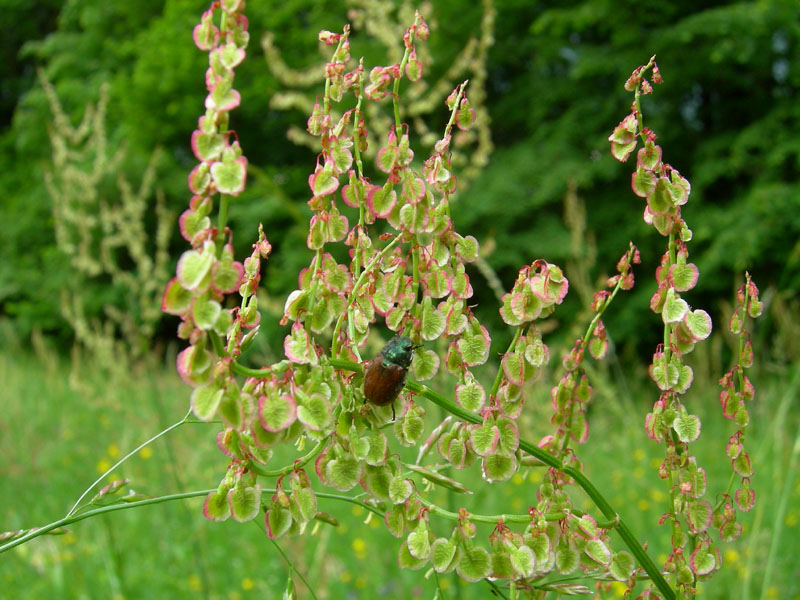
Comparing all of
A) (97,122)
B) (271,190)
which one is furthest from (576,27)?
(271,190)

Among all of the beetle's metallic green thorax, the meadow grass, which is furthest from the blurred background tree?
the beetle's metallic green thorax

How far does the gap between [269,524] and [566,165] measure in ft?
22.3

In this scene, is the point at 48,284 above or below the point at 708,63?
below

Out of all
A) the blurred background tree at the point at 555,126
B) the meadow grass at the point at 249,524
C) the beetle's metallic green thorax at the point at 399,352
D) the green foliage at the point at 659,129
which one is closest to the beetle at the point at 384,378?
Answer: the beetle's metallic green thorax at the point at 399,352

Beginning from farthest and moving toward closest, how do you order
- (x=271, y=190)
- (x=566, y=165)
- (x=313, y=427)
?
(x=566, y=165), (x=271, y=190), (x=313, y=427)

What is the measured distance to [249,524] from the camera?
131 inches

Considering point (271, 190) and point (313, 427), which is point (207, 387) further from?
point (271, 190)

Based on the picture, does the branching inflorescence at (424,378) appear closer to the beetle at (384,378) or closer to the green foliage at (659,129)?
the beetle at (384,378)

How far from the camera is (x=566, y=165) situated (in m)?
→ 7.06

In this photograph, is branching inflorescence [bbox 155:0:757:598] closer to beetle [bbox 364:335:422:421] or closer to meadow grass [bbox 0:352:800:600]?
Answer: beetle [bbox 364:335:422:421]

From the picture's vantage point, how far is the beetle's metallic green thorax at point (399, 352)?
24.5 inches

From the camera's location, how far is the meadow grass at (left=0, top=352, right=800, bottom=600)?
2525mm

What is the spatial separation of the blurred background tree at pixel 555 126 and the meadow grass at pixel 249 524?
3.49ft

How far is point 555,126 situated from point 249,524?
5416mm
